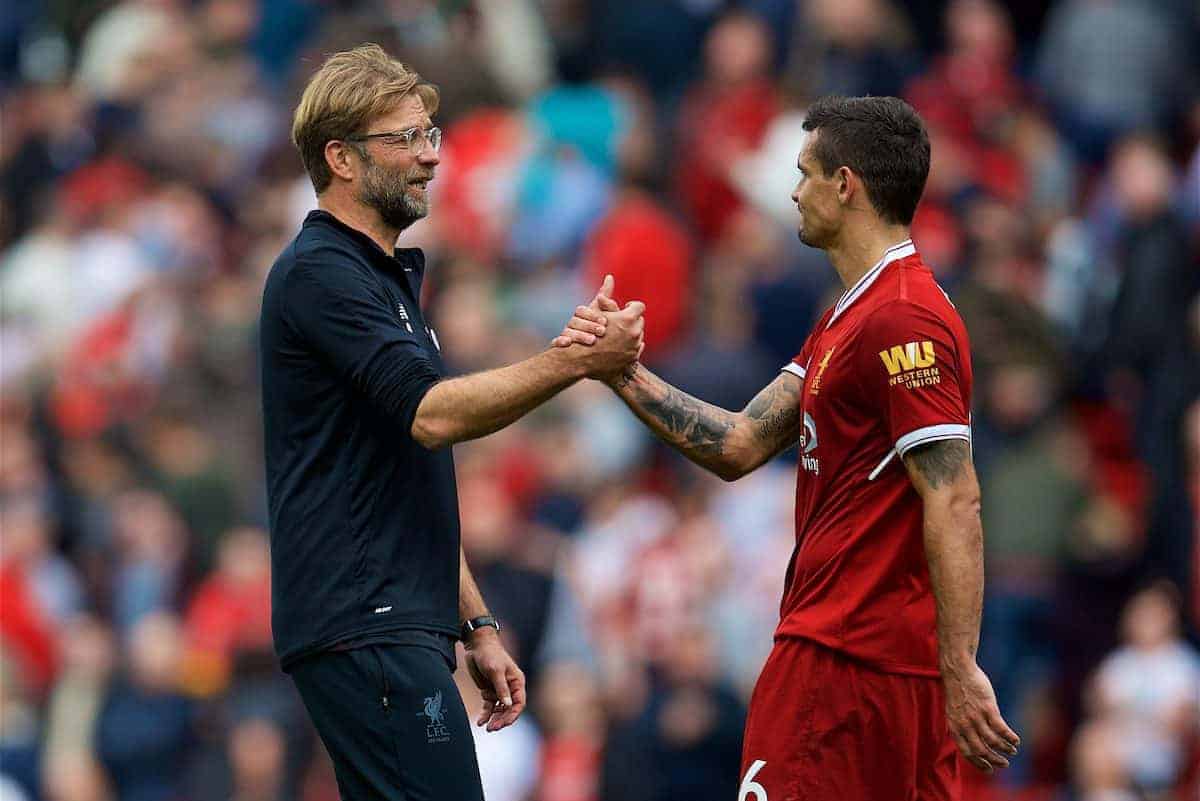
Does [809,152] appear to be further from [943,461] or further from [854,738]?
[854,738]

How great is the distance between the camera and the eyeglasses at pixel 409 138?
617 centimetres

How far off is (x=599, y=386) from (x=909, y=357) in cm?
644

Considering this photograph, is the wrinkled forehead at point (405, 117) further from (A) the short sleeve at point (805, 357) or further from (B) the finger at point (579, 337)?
(A) the short sleeve at point (805, 357)

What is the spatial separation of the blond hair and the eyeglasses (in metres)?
0.03

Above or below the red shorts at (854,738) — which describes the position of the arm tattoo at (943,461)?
above

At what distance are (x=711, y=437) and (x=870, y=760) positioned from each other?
1.14 m

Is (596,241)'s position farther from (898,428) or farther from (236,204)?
(898,428)

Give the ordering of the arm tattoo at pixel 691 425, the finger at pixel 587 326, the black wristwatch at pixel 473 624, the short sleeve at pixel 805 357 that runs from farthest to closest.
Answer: the arm tattoo at pixel 691 425
the black wristwatch at pixel 473 624
the short sleeve at pixel 805 357
the finger at pixel 587 326

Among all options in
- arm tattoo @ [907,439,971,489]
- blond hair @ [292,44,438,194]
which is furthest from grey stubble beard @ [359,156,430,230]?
arm tattoo @ [907,439,971,489]

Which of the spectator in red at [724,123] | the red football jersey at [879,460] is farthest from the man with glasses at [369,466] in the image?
the spectator in red at [724,123]

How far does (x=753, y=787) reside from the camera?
616 cm

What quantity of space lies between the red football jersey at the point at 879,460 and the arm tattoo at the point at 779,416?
501 mm

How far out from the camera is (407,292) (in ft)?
20.6

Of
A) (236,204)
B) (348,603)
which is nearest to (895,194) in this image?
(348,603)
